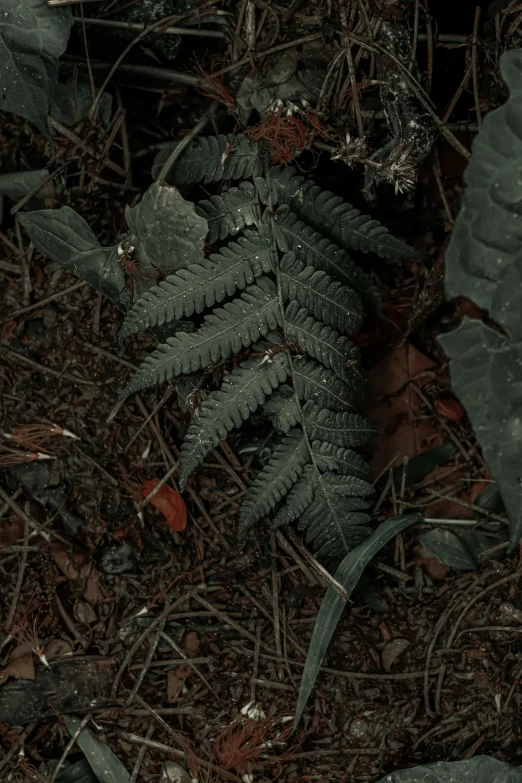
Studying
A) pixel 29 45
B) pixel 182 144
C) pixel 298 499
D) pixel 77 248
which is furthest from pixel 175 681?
pixel 29 45

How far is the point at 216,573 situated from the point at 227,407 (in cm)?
67

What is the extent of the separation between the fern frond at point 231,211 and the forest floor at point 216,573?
0.35 meters

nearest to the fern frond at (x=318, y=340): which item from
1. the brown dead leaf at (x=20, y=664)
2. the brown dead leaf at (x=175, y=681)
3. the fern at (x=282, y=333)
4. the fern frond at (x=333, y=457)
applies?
the fern at (x=282, y=333)

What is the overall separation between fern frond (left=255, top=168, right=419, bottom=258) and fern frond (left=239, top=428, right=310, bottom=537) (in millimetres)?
609

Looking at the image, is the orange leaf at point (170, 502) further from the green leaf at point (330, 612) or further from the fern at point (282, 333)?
the green leaf at point (330, 612)

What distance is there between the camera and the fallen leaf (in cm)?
248

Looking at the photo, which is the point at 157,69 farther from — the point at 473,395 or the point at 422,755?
the point at 422,755

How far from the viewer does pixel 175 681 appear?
2.53 metres

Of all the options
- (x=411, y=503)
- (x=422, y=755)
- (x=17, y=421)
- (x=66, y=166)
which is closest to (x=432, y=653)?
(x=422, y=755)

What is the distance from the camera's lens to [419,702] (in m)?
2.44

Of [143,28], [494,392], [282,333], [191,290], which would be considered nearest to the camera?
[494,392]

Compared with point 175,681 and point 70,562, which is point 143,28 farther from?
point 175,681

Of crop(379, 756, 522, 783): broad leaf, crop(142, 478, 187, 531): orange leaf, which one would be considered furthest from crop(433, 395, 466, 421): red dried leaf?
crop(379, 756, 522, 783): broad leaf

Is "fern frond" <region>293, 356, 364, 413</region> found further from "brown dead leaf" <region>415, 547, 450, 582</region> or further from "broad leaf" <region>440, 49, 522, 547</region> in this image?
"brown dead leaf" <region>415, 547, 450, 582</region>
